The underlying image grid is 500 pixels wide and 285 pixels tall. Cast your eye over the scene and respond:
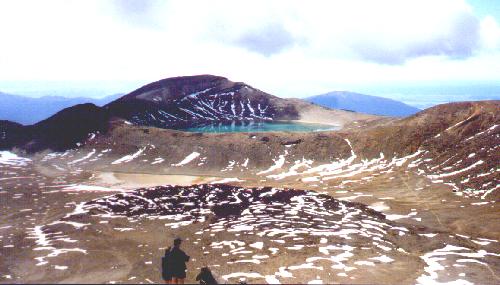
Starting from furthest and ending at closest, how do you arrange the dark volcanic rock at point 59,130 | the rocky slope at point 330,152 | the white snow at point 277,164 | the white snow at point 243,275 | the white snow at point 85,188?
the dark volcanic rock at point 59,130
the white snow at point 277,164
the rocky slope at point 330,152
the white snow at point 85,188
the white snow at point 243,275

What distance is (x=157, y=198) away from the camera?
79.3 metres

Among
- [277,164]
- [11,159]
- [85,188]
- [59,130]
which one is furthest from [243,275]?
[59,130]

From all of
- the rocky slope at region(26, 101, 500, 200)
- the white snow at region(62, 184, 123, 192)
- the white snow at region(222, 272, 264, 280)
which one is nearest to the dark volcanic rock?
the rocky slope at region(26, 101, 500, 200)

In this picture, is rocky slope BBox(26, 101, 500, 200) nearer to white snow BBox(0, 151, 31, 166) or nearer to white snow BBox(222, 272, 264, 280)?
white snow BBox(0, 151, 31, 166)

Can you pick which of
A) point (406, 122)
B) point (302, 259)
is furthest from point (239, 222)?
point (406, 122)

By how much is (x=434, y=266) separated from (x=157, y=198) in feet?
174

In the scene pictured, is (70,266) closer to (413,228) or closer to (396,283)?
(396,283)

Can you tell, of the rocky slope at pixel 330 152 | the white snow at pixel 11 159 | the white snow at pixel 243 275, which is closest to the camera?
the white snow at pixel 243 275

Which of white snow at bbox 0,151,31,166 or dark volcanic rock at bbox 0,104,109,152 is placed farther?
dark volcanic rock at bbox 0,104,109,152

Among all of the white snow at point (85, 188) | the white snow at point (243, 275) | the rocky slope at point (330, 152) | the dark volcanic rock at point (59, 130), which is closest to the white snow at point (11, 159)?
the dark volcanic rock at point (59, 130)

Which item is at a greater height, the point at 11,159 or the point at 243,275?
the point at 243,275

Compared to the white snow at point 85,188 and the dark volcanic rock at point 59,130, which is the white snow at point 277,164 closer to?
the white snow at point 85,188

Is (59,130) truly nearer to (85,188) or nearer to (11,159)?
(11,159)

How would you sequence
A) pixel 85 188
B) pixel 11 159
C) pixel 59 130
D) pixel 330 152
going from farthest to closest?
pixel 59 130, pixel 11 159, pixel 330 152, pixel 85 188
